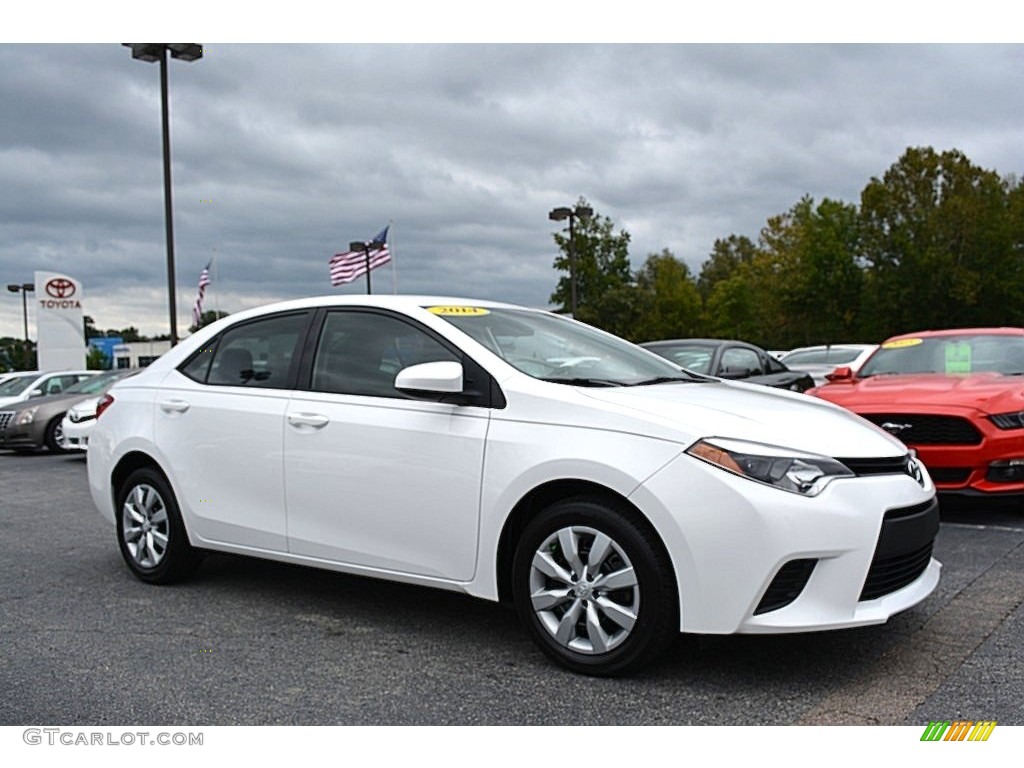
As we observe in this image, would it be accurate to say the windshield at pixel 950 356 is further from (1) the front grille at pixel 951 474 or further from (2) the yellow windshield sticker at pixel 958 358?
(1) the front grille at pixel 951 474

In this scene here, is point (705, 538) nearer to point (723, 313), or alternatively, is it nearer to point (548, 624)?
point (548, 624)

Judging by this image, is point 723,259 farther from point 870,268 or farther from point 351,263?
point 351,263

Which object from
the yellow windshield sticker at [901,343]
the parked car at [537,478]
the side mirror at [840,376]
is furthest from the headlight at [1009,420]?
the parked car at [537,478]

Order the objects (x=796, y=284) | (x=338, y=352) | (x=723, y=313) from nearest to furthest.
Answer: (x=338, y=352)
(x=796, y=284)
(x=723, y=313)

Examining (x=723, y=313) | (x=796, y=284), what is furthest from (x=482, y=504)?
(x=723, y=313)

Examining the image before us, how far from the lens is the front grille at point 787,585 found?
12.1 ft

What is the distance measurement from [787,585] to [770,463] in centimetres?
45

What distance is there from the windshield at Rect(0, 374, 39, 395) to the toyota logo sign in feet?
38.0

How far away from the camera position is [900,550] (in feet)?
12.7

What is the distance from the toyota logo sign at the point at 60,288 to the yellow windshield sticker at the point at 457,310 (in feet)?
92.7

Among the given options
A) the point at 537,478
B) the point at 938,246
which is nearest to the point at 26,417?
the point at 537,478

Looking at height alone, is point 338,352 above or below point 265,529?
above

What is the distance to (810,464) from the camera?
3.75m

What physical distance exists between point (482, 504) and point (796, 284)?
191 ft
